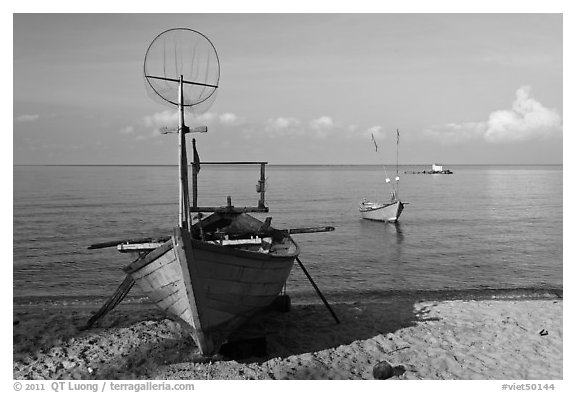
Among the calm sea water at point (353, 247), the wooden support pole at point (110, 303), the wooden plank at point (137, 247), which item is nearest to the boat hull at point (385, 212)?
the calm sea water at point (353, 247)

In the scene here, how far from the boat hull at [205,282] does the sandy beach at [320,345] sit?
903mm

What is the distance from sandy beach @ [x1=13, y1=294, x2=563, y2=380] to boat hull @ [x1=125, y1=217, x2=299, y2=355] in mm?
903

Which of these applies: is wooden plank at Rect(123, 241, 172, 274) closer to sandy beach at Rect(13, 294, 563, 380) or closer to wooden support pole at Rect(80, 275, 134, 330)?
sandy beach at Rect(13, 294, 563, 380)

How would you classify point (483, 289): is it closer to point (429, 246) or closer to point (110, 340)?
point (429, 246)

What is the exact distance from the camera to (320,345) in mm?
12625

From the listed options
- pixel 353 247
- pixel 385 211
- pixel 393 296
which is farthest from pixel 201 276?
pixel 385 211

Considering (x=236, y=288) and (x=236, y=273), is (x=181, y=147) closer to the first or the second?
(x=236, y=273)

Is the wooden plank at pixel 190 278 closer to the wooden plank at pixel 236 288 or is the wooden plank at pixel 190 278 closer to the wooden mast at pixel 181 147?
the wooden plank at pixel 236 288

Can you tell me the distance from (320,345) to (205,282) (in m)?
3.89

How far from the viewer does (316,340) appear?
1302 centimetres

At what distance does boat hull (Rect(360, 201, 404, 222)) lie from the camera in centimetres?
4119

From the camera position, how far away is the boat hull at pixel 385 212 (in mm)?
A: 41188
